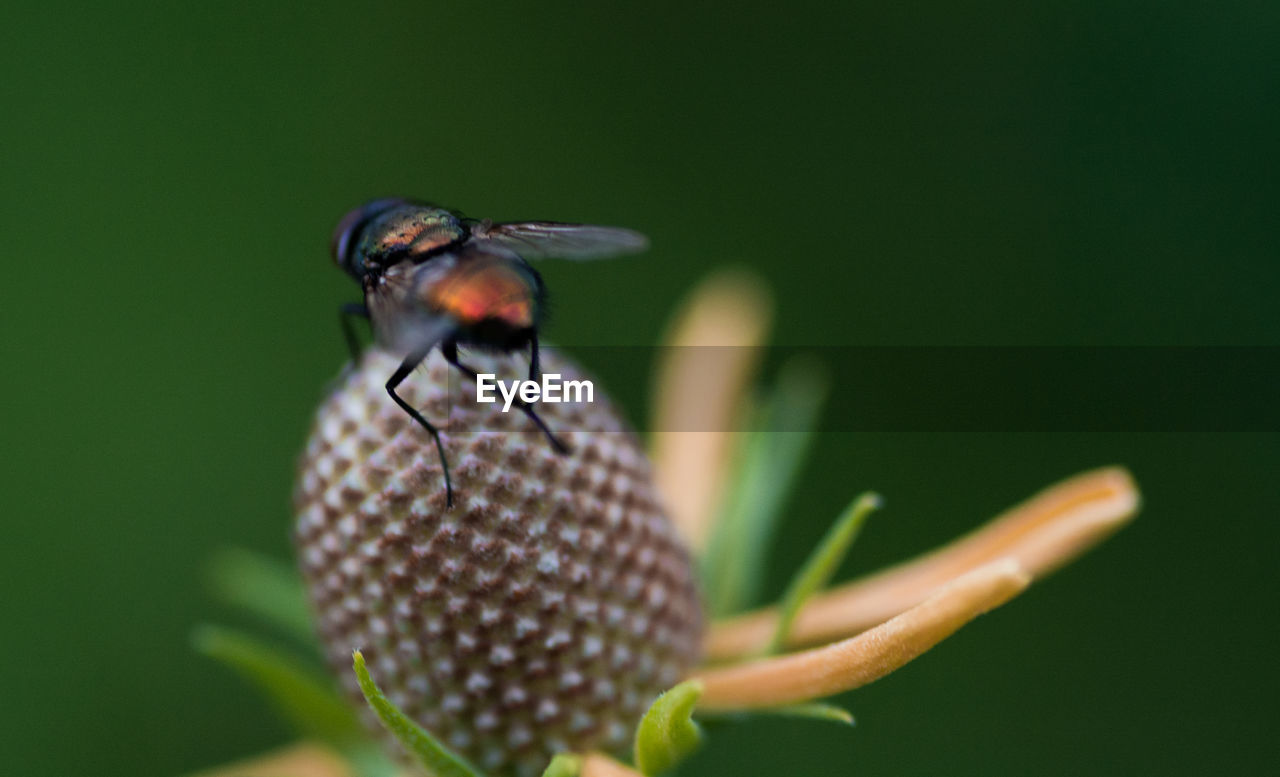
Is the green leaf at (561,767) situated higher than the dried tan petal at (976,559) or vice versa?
the dried tan petal at (976,559)

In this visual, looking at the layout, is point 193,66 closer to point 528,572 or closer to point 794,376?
point 794,376

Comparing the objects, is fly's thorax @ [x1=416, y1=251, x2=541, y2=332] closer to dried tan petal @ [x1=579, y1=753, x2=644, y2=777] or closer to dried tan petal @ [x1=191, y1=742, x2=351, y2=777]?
dried tan petal @ [x1=579, y1=753, x2=644, y2=777]

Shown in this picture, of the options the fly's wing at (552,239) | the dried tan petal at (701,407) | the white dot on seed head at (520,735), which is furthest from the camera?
the dried tan petal at (701,407)

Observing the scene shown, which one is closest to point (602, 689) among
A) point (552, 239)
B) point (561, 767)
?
point (561, 767)

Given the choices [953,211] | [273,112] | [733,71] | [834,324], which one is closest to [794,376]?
[834,324]

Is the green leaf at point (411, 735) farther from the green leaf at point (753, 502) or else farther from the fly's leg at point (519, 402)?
the green leaf at point (753, 502)

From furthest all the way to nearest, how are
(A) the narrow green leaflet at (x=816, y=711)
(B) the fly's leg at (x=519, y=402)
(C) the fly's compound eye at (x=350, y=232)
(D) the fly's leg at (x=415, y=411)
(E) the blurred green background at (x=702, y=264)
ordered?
(E) the blurred green background at (x=702, y=264)
(C) the fly's compound eye at (x=350, y=232)
(B) the fly's leg at (x=519, y=402)
(D) the fly's leg at (x=415, y=411)
(A) the narrow green leaflet at (x=816, y=711)

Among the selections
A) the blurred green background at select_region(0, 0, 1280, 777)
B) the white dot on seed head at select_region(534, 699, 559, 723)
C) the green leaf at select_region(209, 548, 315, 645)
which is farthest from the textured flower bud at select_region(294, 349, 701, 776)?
the blurred green background at select_region(0, 0, 1280, 777)

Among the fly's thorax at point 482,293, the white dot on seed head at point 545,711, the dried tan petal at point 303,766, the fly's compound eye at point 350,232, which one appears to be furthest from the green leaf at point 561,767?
the fly's compound eye at point 350,232
